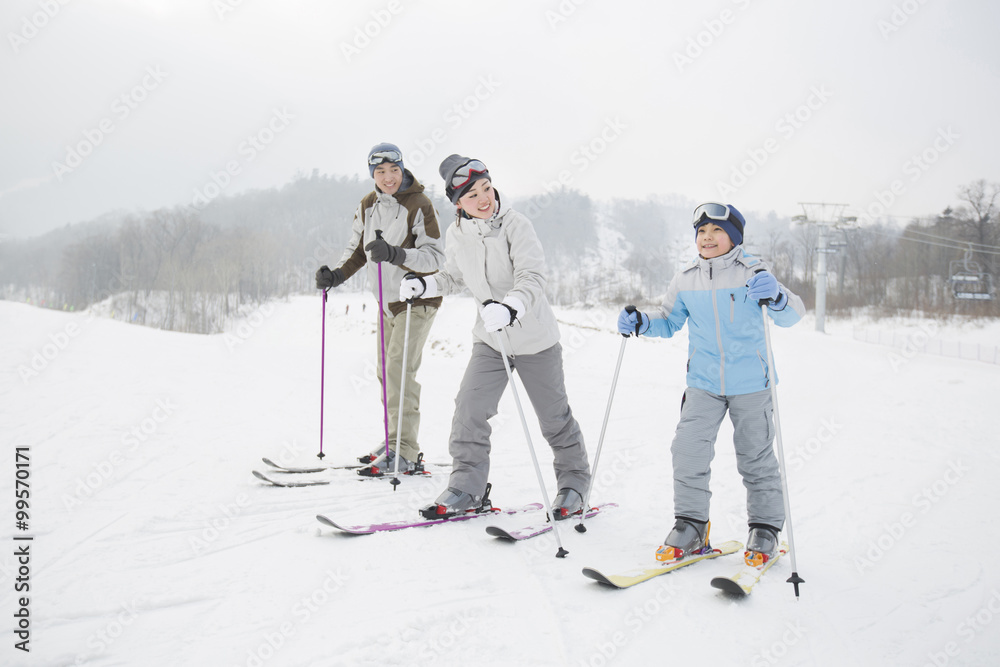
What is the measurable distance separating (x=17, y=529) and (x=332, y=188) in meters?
95.4

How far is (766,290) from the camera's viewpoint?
240 centimetres

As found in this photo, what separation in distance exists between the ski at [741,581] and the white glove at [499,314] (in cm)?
138

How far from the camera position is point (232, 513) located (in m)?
3.04

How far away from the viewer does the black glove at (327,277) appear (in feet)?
13.0

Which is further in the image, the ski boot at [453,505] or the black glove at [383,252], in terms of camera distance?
the black glove at [383,252]

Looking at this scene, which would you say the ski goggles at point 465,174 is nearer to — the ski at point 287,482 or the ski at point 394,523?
the ski at point 394,523

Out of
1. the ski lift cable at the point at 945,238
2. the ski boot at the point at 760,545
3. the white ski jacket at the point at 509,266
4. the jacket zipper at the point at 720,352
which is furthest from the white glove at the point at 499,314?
the ski lift cable at the point at 945,238

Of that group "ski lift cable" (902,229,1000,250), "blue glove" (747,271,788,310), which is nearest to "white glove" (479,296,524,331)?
"blue glove" (747,271,788,310)

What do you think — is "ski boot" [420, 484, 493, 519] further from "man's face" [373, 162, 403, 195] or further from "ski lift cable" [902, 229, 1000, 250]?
"ski lift cable" [902, 229, 1000, 250]

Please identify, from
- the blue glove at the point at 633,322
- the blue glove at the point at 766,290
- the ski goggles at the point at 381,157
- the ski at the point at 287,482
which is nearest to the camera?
the blue glove at the point at 766,290

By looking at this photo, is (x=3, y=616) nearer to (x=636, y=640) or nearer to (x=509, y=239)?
(x=636, y=640)

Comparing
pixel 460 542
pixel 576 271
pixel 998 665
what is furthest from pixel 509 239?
pixel 576 271

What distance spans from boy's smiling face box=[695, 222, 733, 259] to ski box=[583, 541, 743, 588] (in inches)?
55.6

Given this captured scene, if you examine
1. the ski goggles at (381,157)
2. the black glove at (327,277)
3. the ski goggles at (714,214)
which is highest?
the ski goggles at (381,157)
